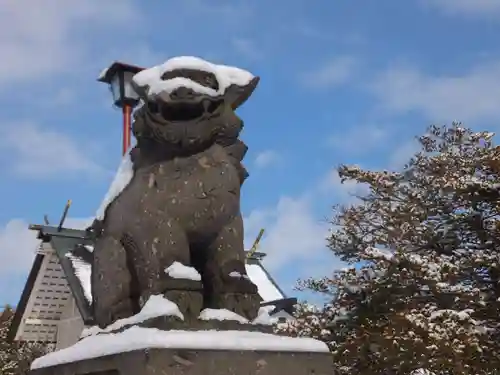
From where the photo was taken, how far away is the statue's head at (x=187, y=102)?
2.81m

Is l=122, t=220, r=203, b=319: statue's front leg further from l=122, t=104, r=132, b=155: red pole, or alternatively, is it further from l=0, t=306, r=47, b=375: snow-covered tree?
l=0, t=306, r=47, b=375: snow-covered tree

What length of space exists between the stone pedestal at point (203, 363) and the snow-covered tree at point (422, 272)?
5.69m

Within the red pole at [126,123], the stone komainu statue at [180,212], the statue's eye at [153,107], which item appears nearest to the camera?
the stone komainu statue at [180,212]

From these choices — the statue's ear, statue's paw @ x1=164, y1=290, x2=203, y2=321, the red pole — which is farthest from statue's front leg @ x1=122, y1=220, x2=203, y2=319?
the red pole

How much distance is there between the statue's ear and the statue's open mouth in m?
0.07

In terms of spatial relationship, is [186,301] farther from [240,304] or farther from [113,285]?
[113,285]

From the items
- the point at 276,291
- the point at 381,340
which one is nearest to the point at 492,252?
the point at 381,340

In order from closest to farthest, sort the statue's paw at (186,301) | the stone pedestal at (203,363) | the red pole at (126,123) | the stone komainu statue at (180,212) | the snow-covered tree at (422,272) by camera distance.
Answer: the stone pedestal at (203,363) → the statue's paw at (186,301) → the stone komainu statue at (180,212) → the red pole at (126,123) → the snow-covered tree at (422,272)

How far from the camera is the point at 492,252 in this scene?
350 inches

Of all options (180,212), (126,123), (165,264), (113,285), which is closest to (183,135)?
(180,212)

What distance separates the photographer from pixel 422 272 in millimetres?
8664

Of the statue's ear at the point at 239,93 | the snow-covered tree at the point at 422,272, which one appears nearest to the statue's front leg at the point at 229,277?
the statue's ear at the point at 239,93

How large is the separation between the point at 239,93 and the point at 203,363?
47.2 inches

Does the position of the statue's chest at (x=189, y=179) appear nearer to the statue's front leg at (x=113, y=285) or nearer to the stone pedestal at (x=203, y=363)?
the statue's front leg at (x=113, y=285)
